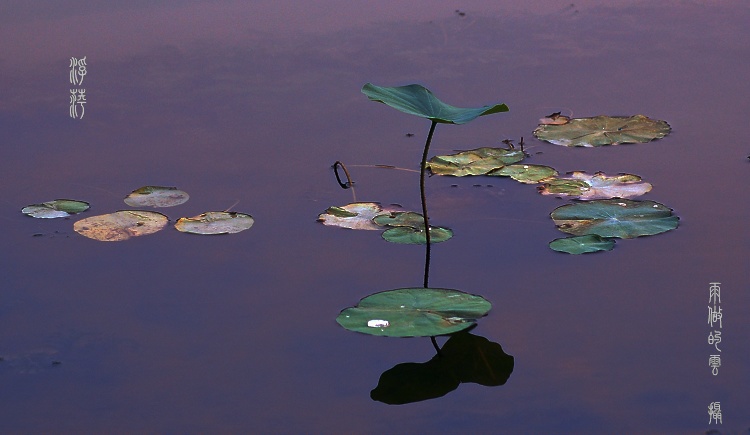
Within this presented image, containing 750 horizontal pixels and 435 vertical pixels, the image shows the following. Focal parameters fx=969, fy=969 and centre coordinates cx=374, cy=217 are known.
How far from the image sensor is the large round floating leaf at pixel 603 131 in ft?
11.3

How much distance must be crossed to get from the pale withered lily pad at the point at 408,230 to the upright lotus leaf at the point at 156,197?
0.67 meters

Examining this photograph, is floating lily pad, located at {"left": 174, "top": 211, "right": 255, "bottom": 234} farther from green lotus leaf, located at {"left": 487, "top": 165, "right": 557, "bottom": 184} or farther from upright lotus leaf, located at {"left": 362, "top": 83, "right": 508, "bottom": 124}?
green lotus leaf, located at {"left": 487, "top": 165, "right": 557, "bottom": 184}

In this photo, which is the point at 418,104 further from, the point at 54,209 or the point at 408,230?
the point at 54,209

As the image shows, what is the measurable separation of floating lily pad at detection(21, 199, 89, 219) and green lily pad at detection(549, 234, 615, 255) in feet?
4.95

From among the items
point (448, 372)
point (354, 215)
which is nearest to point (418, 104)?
point (354, 215)

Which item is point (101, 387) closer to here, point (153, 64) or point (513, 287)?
point (513, 287)

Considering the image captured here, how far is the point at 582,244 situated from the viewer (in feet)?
9.03

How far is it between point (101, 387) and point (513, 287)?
42.1 inches

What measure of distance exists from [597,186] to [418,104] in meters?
0.72

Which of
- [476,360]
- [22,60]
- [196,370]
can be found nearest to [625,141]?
[476,360]

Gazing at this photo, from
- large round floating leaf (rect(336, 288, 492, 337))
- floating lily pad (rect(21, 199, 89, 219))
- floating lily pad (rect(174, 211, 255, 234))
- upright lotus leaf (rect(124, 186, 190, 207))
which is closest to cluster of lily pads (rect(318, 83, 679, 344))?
large round floating leaf (rect(336, 288, 492, 337))

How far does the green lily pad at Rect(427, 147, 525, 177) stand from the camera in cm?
327

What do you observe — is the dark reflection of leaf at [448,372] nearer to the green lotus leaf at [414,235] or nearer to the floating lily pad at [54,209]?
the green lotus leaf at [414,235]

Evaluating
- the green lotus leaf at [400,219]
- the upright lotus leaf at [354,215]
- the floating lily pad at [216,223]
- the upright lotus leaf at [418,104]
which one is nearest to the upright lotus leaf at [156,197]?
the floating lily pad at [216,223]
